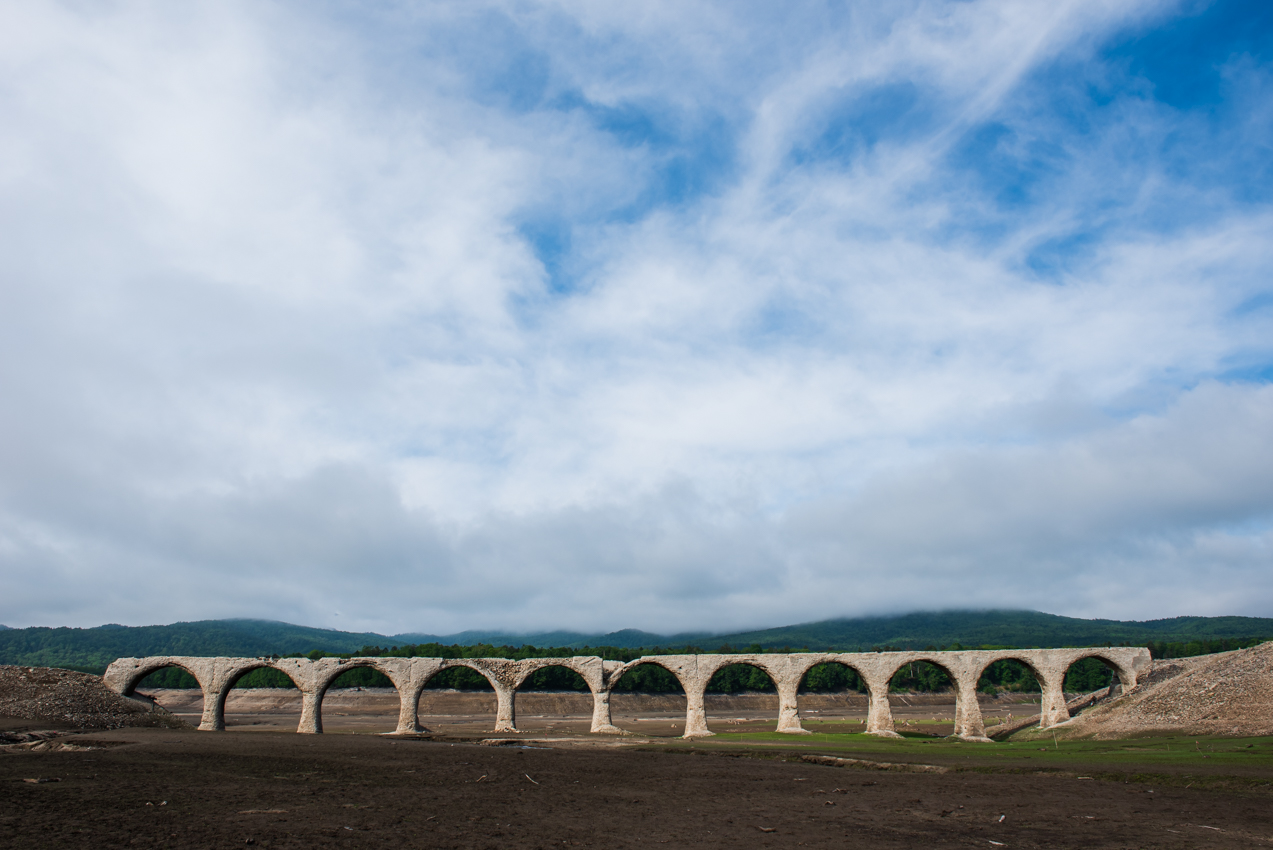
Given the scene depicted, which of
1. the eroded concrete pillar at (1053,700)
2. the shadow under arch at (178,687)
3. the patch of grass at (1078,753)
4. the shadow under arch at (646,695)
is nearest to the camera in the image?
the patch of grass at (1078,753)

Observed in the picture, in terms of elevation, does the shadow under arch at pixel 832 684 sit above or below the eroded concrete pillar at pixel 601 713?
below

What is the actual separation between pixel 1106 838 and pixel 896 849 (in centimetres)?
441

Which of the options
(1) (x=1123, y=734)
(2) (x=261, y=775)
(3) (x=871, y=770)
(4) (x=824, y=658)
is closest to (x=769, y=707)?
(4) (x=824, y=658)

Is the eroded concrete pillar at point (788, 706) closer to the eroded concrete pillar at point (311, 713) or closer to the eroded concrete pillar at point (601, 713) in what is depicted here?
the eroded concrete pillar at point (601, 713)

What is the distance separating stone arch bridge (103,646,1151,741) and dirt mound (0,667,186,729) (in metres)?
2.07

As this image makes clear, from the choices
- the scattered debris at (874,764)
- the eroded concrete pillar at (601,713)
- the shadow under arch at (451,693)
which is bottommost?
the shadow under arch at (451,693)

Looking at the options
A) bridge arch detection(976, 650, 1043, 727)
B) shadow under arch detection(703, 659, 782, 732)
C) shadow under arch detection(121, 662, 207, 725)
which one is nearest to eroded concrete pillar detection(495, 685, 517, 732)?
bridge arch detection(976, 650, 1043, 727)

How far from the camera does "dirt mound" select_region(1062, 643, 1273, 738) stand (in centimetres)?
3003

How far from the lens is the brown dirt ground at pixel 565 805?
12.3 meters

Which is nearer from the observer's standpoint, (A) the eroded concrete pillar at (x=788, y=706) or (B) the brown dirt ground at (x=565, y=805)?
(B) the brown dirt ground at (x=565, y=805)

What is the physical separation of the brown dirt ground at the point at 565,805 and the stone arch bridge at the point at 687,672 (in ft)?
49.5

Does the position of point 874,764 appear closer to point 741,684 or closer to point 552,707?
point 552,707

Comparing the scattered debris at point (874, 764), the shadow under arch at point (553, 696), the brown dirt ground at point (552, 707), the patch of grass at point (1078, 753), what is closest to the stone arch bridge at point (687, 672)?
the patch of grass at point (1078, 753)

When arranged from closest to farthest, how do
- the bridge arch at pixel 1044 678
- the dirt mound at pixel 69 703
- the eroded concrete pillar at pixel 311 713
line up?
the dirt mound at pixel 69 703 < the bridge arch at pixel 1044 678 < the eroded concrete pillar at pixel 311 713
